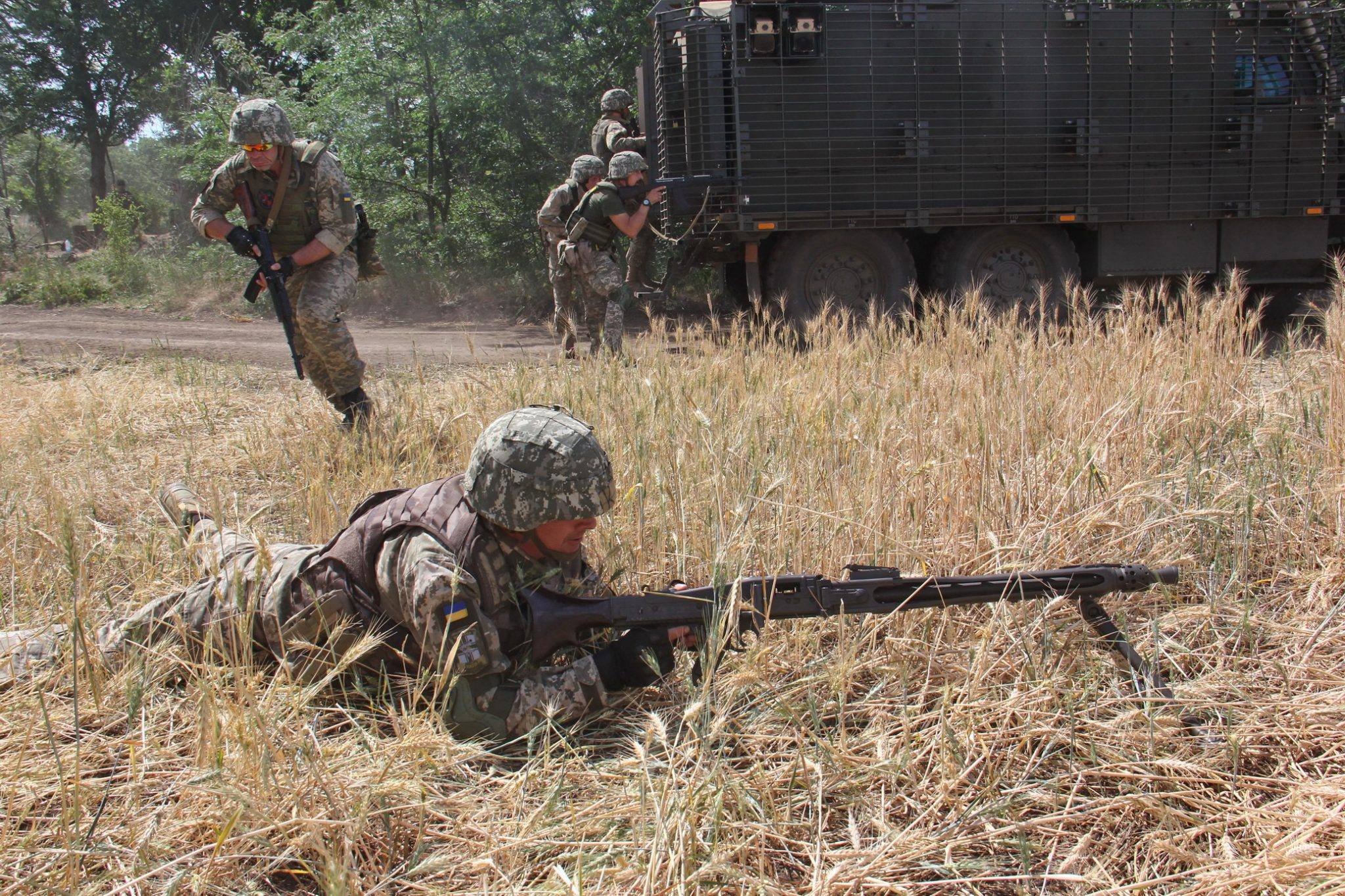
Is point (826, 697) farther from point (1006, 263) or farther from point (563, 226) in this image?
point (1006, 263)

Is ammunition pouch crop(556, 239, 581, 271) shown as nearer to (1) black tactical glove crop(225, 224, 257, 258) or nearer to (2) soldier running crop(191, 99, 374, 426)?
(2) soldier running crop(191, 99, 374, 426)

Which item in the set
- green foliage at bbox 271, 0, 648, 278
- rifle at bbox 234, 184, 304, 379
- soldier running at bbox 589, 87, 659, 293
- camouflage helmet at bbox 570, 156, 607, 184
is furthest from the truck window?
rifle at bbox 234, 184, 304, 379

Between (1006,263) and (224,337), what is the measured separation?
322 inches

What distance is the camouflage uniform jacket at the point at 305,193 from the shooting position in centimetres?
519

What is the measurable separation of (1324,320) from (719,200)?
4736 mm

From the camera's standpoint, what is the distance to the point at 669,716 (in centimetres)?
255

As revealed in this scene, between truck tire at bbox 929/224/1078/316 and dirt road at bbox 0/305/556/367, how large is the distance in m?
3.59

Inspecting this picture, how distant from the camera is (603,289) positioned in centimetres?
748

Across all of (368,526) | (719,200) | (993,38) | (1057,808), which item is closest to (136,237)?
(719,200)

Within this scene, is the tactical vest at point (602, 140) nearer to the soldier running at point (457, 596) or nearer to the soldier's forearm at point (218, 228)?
the soldier's forearm at point (218, 228)

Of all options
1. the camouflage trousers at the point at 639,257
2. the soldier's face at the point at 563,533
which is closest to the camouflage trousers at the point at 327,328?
the soldier's face at the point at 563,533

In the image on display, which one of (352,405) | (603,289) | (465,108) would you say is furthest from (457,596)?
(465,108)

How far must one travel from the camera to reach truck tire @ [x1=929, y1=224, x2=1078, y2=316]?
29.2 feet

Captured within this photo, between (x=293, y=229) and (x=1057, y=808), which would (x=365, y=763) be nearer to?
(x=1057, y=808)
